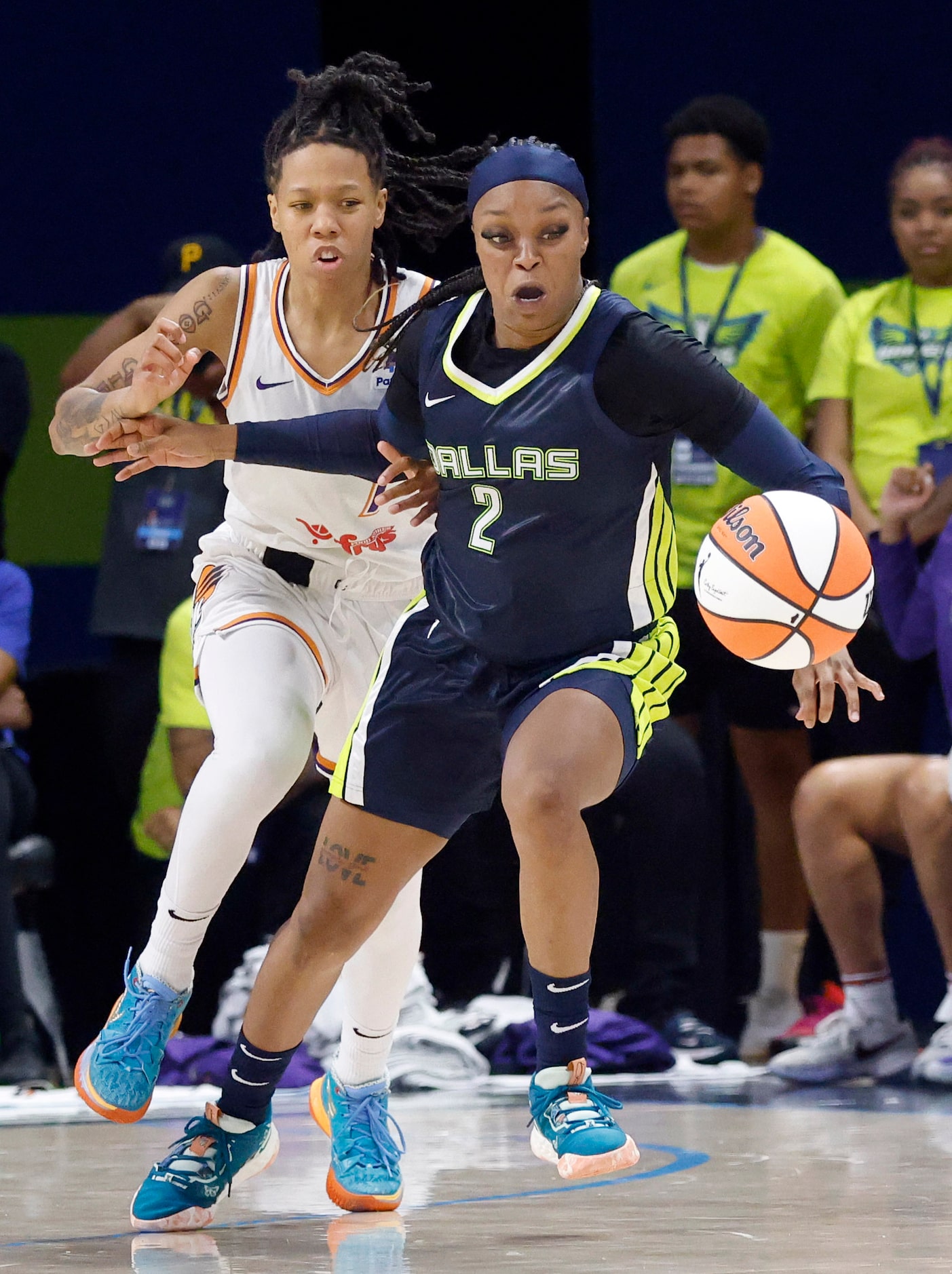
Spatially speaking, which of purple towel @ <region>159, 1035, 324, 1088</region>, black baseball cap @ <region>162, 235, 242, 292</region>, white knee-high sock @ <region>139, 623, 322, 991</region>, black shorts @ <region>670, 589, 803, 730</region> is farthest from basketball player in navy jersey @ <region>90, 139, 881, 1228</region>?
black baseball cap @ <region>162, 235, 242, 292</region>

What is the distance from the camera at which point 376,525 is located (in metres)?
4.77

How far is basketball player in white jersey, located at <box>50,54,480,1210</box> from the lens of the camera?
432 cm

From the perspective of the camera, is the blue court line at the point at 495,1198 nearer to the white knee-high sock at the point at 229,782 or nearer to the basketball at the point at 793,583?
the white knee-high sock at the point at 229,782

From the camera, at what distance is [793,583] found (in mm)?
3865

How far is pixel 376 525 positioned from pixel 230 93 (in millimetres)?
4444

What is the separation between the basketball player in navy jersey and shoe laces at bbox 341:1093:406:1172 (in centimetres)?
39

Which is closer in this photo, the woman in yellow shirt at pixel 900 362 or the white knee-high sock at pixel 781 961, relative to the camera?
the woman in yellow shirt at pixel 900 362

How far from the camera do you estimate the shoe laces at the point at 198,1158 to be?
4.20 meters

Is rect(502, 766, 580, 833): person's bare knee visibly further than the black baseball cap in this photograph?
No

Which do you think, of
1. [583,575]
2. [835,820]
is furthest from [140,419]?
[835,820]

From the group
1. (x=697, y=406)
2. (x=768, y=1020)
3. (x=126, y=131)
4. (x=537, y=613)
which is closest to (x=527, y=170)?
(x=697, y=406)

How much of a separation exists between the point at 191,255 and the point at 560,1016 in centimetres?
379

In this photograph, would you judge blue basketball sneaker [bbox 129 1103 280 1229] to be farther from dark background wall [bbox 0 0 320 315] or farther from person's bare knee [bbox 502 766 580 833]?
dark background wall [bbox 0 0 320 315]

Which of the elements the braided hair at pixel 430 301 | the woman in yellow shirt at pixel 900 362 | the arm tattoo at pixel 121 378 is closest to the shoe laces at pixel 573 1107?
the braided hair at pixel 430 301
